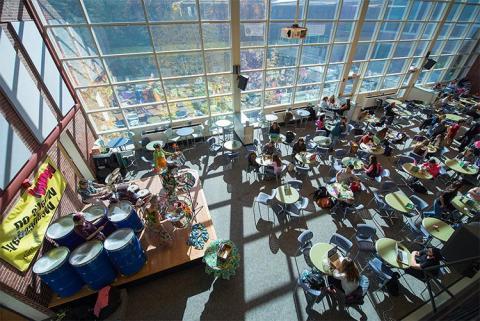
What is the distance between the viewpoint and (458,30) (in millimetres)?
13289

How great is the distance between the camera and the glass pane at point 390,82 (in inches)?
527

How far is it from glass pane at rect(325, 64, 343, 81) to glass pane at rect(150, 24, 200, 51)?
709 centimetres

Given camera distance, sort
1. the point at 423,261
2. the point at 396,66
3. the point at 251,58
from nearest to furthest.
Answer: the point at 423,261, the point at 251,58, the point at 396,66

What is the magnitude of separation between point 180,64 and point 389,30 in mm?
11049

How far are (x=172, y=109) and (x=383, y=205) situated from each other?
874 cm

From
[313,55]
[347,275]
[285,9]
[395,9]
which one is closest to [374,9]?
[395,9]

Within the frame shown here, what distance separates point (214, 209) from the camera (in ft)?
22.1

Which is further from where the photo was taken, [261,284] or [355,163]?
[355,163]

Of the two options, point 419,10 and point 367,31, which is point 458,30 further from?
point 367,31

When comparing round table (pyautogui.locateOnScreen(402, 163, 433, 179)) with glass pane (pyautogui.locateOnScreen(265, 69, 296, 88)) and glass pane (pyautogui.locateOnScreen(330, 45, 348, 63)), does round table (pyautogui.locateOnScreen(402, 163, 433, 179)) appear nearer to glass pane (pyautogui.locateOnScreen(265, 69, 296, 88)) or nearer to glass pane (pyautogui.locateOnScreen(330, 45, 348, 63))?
glass pane (pyautogui.locateOnScreen(265, 69, 296, 88))

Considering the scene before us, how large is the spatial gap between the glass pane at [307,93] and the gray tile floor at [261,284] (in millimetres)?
6770

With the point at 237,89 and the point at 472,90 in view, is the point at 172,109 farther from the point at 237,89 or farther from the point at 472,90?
the point at 472,90

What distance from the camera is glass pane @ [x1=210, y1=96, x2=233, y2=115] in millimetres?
10078

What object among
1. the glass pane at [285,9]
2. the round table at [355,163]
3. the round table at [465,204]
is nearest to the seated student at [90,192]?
the round table at [355,163]
